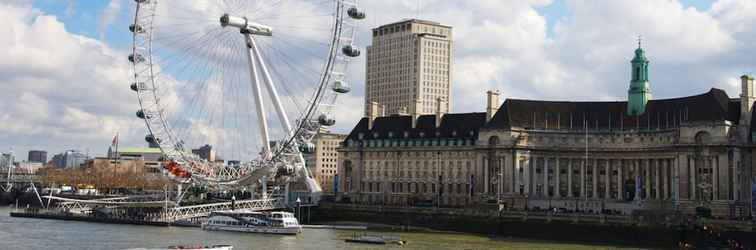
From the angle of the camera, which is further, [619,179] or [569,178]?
[569,178]

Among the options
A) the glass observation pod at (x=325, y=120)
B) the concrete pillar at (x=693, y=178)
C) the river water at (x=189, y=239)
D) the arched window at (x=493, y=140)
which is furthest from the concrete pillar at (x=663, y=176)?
the glass observation pod at (x=325, y=120)

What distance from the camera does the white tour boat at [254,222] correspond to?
306ft

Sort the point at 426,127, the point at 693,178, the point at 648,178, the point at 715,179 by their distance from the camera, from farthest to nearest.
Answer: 1. the point at 426,127
2. the point at 648,178
3. the point at 693,178
4. the point at 715,179

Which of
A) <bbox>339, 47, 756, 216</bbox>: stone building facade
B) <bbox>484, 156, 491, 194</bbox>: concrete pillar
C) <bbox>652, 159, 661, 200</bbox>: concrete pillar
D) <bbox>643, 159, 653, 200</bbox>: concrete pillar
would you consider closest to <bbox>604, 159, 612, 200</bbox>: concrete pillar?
<bbox>339, 47, 756, 216</bbox>: stone building facade

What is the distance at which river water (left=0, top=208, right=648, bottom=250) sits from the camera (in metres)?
77.2

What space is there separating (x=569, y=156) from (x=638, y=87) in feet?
40.5

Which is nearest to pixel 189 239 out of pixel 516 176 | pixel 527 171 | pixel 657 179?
pixel 516 176

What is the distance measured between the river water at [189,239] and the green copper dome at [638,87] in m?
33.6

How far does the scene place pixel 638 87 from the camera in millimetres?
117062

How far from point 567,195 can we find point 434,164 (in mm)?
18721

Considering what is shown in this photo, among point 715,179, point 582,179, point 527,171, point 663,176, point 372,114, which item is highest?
point 372,114

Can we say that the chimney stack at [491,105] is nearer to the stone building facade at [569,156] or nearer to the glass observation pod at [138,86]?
the stone building facade at [569,156]

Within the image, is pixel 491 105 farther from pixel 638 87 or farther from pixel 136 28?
pixel 136 28

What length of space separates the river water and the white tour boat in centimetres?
159
